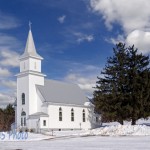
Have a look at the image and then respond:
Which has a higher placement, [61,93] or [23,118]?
[61,93]

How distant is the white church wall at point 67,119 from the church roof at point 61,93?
3.80 feet

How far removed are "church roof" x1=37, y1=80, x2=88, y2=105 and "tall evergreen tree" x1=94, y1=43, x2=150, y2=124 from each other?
1427cm

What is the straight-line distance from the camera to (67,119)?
5909 cm

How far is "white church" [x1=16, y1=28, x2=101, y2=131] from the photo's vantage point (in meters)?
55.5

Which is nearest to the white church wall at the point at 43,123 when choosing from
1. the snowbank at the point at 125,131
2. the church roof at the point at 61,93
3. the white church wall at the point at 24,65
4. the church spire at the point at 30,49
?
the church roof at the point at 61,93

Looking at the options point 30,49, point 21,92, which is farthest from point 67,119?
point 30,49

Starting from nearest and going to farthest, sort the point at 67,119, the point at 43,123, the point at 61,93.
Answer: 1. the point at 43,123
2. the point at 67,119
3. the point at 61,93

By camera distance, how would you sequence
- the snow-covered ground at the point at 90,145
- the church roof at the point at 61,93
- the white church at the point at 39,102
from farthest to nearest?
the church roof at the point at 61,93
the white church at the point at 39,102
the snow-covered ground at the point at 90,145

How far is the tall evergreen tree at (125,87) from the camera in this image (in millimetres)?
42125

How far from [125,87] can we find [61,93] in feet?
65.5

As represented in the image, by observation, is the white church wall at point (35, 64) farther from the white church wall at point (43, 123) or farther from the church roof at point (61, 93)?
the white church wall at point (43, 123)

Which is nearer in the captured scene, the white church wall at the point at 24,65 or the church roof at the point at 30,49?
the white church wall at the point at 24,65

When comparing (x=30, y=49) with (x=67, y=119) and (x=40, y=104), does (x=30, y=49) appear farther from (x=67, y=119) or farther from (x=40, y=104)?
(x=67, y=119)

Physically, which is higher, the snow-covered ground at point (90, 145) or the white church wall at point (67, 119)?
the white church wall at point (67, 119)
